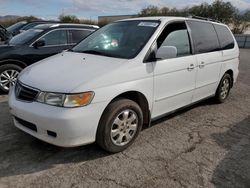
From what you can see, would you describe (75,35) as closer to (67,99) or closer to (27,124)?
(27,124)

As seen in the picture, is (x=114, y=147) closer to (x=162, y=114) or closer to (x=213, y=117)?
(x=162, y=114)

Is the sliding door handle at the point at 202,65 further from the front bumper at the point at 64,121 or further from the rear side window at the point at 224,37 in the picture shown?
the front bumper at the point at 64,121

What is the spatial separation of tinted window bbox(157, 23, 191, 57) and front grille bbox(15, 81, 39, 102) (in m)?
1.85

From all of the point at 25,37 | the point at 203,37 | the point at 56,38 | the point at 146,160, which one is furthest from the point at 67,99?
the point at 25,37

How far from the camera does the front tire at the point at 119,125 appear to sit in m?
3.18

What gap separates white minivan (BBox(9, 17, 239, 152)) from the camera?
2965 millimetres

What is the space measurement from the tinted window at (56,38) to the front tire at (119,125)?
4.02 meters

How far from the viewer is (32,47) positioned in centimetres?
635

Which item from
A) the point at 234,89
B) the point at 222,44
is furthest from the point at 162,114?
the point at 234,89

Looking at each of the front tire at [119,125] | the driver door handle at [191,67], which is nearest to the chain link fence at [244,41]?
the driver door handle at [191,67]

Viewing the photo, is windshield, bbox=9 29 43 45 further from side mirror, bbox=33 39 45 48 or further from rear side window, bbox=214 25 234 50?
rear side window, bbox=214 25 234 50

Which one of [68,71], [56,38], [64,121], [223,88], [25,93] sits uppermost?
[56,38]

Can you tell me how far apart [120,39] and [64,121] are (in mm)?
1729

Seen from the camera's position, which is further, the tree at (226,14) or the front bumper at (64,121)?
the tree at (226,14)
